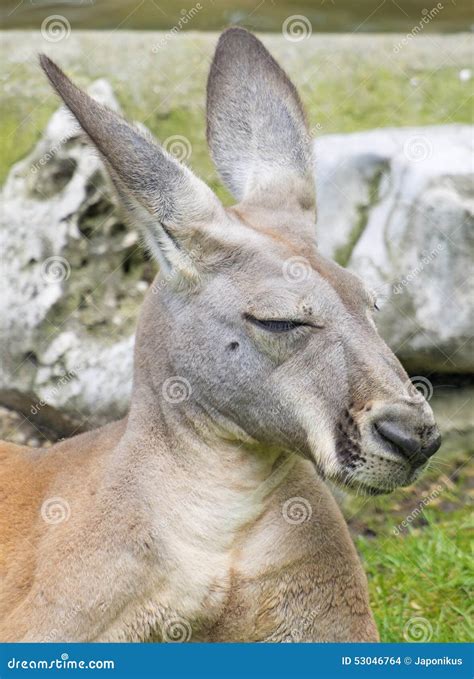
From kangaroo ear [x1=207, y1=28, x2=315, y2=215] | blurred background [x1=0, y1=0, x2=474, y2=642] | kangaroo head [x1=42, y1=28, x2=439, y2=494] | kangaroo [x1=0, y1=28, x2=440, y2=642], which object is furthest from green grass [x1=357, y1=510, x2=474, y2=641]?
kangaroo ear [x1=207, y1=28, x2=315, y2=215]

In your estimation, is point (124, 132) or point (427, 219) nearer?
point (124, 132)

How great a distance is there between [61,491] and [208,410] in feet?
2.67

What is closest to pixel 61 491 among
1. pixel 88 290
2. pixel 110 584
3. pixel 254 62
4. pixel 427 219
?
pixel 110 584

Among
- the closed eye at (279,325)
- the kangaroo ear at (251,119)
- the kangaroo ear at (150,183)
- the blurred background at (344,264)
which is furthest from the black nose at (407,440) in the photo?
the blurred background at (344,264)

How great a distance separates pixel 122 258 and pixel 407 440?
13.4 ft

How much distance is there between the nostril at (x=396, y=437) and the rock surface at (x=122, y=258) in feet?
10.7

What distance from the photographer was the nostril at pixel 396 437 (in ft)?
14.0

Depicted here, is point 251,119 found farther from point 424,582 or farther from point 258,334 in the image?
point 424,582

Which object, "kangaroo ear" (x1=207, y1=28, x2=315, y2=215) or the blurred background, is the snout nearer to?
"kangaroo ear" (x1=207, y1=28, x2=315, y2=215)

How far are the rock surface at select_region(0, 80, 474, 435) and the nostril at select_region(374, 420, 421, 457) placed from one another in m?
3.26

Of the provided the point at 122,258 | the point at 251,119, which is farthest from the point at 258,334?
the point at 122,258

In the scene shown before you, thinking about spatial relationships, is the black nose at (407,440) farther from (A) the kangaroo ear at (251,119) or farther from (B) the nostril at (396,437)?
(A) the kangaroo ear at (251,119)

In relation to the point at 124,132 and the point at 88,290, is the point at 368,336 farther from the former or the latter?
the point at 88,290

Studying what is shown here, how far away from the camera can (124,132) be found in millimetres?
4711
